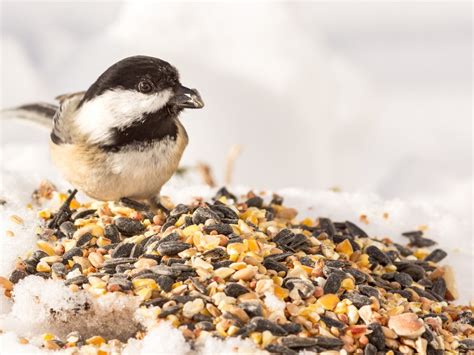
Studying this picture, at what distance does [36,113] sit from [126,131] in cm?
67

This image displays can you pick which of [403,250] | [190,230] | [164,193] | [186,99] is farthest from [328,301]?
[164,193]

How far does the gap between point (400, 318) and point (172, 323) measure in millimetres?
486

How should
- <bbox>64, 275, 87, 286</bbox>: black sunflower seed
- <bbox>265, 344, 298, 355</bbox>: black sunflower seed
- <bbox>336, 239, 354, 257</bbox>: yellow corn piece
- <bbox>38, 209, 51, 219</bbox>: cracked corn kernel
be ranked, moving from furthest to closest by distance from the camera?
<bbox>38, 209, 51, 219</bbox>: cracked corn kernel → <bbox>336, 239, 354, 257</bbox>: yellow corn piece → <bbox>64, 275, 87, 286</bbox>: black sunflower seed → <bbox>265, 344, 298, 355</bbox>: black sunflower seed

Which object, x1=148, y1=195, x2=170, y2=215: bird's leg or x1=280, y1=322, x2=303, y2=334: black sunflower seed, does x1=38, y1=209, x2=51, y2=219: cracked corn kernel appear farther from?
x1=280, y1=322, x2=303, y2=334: black sunflower seed

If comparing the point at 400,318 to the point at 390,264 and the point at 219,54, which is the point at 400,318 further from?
the point at 219,54

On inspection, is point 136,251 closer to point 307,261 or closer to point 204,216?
point 204,216

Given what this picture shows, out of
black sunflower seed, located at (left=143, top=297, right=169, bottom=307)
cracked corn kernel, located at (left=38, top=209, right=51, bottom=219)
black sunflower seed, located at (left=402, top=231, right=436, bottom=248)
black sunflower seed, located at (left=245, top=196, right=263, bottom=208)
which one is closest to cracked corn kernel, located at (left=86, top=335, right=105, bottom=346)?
black sunflower seed, located at (left=143, top=297, right=169, bottom=307)

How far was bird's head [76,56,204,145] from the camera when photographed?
1.91m

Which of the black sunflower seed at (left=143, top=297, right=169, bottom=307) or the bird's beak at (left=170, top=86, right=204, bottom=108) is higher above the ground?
the bird's beak at (left=170, top=86, right=204, bottom=108)

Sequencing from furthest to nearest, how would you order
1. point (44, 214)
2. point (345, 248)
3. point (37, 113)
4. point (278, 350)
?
point (37, 113) → point (44, 214) → point (345, 248) → point (278, 350)

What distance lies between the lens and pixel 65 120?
213 centimetres

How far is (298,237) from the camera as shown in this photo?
2.04 meters

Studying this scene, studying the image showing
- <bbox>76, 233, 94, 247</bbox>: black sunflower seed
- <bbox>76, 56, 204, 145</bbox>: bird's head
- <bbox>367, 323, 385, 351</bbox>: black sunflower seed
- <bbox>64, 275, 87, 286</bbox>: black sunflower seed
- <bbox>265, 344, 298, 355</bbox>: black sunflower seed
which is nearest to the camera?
<bbox>265, 344, 298, 355</bbox>: black sunflower seed

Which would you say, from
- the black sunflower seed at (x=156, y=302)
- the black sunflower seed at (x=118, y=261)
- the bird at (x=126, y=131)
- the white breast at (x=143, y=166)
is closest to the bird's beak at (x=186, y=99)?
the bird at (x=126, y=131)
